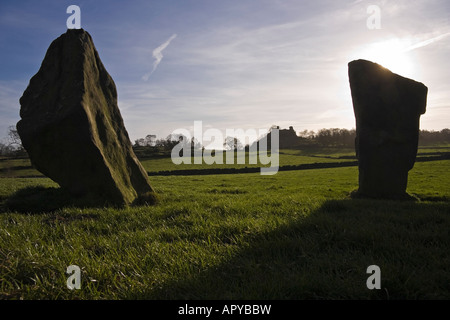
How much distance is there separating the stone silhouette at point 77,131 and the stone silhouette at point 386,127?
29.7 feet

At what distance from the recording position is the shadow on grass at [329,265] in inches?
115

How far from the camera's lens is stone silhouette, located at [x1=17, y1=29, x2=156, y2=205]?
26.1ft

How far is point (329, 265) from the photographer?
138 inches

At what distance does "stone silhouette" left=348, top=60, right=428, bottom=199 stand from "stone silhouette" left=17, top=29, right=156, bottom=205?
29.7ft

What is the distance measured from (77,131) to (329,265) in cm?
757

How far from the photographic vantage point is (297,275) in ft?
10.4

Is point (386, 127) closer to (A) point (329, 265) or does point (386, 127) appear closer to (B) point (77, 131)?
(A) point (329, 265)

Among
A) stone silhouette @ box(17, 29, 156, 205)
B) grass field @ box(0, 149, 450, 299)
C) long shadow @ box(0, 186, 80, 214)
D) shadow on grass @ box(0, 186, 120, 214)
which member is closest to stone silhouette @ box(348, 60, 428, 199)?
grass field @ box(0, 149, 450, 299)
